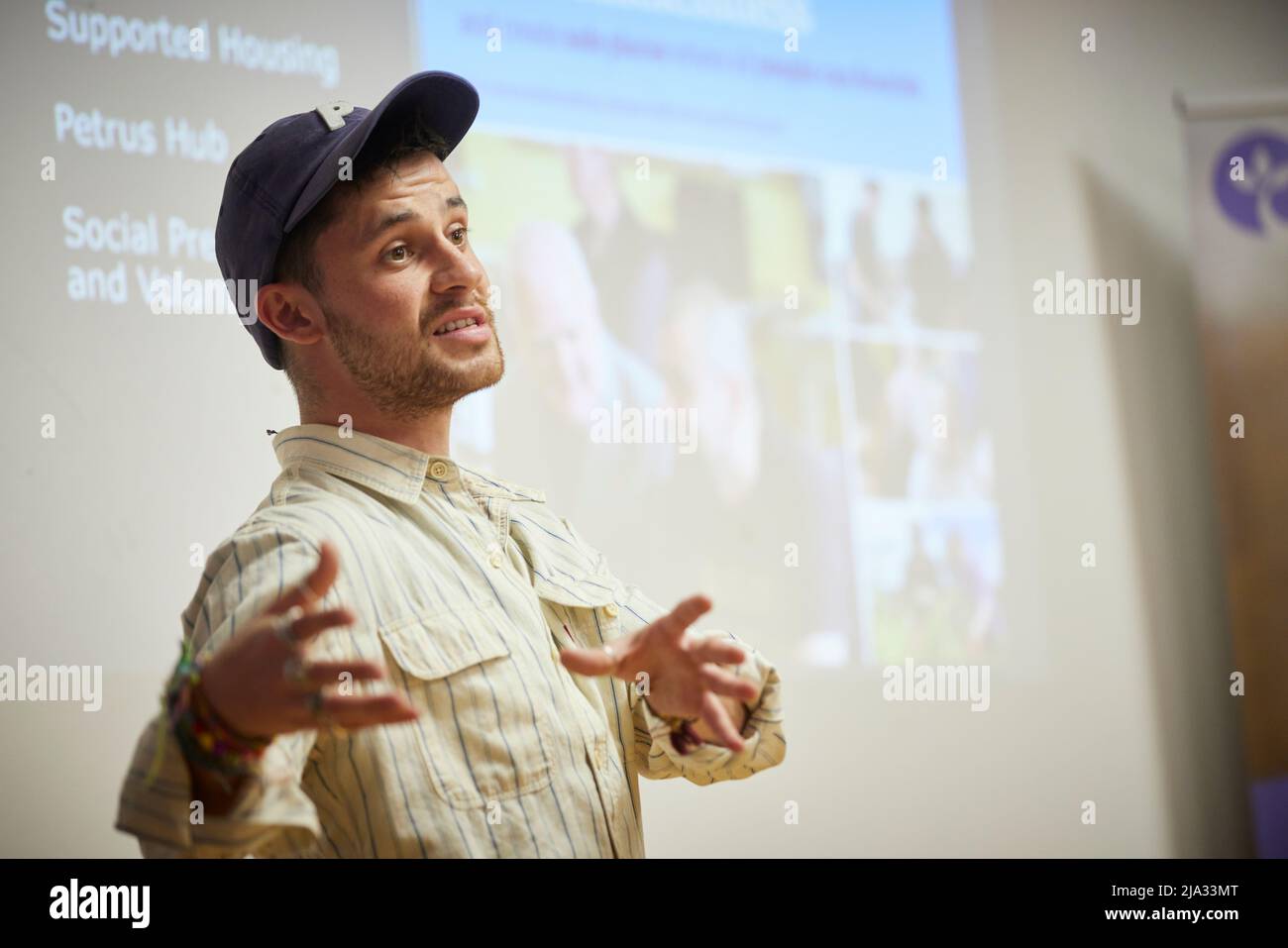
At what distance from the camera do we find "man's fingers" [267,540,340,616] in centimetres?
92

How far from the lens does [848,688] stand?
9.02 ft

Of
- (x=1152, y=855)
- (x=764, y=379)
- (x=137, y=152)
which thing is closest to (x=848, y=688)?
(x=764, y=379)

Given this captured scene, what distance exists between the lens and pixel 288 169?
4.33 feet

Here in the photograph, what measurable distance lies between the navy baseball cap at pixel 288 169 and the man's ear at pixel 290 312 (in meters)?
0.02

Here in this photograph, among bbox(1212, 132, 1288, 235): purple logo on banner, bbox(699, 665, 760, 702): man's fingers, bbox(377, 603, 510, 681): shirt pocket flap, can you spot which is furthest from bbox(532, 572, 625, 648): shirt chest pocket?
bbox(1212, 132, 1288, 235): purple logo on banner

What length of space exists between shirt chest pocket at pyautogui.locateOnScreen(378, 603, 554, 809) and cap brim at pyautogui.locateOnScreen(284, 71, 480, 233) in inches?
19.6

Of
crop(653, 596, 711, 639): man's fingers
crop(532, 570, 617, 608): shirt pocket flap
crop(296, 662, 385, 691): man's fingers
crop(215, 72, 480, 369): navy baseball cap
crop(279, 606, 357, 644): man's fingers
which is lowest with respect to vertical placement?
crop(296, 662, 385, 691): man's fingers

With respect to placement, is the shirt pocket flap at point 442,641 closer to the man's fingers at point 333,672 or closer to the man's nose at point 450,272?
the man's fingers at point 333,672

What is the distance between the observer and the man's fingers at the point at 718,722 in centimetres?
111

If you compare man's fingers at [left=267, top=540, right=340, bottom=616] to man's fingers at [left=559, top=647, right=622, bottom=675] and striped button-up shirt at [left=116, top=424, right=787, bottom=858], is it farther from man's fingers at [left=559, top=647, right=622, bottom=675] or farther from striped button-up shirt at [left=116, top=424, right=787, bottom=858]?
man's fingers at [left=559, top=647, right=622, bottom=675]

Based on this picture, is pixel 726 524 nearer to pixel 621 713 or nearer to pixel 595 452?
pixel 595 452

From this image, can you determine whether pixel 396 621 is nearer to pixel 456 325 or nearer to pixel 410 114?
pixel 456 325

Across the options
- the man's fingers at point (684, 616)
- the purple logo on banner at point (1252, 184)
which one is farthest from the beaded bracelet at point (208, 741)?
the purple logo on banner at point (1252, 184)

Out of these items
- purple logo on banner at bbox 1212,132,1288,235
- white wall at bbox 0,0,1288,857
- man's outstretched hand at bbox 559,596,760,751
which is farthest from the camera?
purple logo on banner at bbox 1212,132,1288,235
